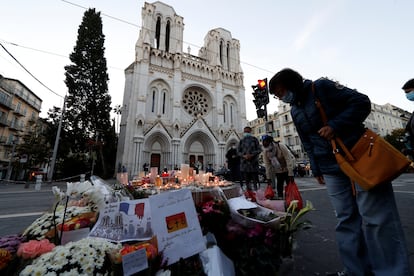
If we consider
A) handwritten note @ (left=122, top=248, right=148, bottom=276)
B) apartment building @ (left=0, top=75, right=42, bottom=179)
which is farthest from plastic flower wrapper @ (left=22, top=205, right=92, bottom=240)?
apartment building @ (left=0, top=75, right=42, bottom=179)

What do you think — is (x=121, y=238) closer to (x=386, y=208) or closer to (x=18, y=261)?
(x=18, y=261)

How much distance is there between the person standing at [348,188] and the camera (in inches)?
43.2

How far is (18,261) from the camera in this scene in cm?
99

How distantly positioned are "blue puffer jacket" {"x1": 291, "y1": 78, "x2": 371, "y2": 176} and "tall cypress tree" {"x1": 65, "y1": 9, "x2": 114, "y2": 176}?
1870cm

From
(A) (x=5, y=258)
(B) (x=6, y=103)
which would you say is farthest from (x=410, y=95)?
(B) (x=6, y=103)

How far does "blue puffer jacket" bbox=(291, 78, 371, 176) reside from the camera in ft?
4.22

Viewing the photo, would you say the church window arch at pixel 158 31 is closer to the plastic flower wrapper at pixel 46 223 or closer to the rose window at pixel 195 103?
the rose window at pixel 195 103

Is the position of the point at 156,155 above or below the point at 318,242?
above

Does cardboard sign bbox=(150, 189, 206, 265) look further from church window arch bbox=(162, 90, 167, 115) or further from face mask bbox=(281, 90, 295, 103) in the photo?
church window arch bbox=(162, 90, 167, 115)

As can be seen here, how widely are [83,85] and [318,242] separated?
23282 mm

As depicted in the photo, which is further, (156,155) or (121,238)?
(156,155)

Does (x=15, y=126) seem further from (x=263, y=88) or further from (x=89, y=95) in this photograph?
(x=263, y=88)

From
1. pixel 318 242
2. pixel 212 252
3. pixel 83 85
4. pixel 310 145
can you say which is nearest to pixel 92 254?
pixel 212 252

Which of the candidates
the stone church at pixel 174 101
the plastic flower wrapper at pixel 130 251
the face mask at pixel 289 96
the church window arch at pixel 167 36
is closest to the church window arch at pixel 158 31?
the stone church at pixel 174 101
